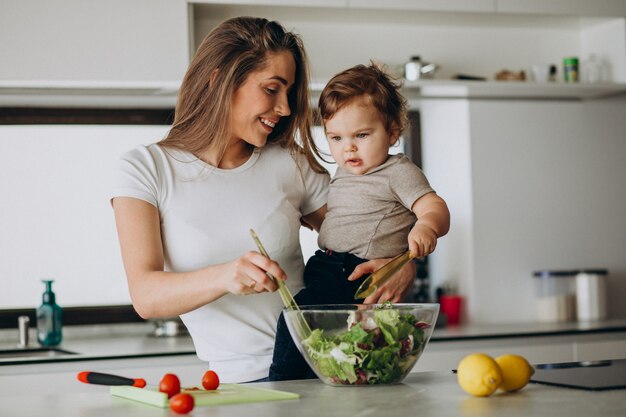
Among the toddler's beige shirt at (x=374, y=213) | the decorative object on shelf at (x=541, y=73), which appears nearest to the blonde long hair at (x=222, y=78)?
the toddler's beige shirt at (x=374, y=213)

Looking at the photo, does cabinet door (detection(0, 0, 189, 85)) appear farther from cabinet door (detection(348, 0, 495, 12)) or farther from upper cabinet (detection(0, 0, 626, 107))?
cabinet door (detection(348, 0, 495, 12))

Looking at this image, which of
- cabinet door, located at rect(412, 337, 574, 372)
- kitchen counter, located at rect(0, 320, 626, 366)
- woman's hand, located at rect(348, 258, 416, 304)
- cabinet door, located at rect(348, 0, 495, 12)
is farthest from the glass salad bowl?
cabinet door, located at rect(348, 0, 495, 12)

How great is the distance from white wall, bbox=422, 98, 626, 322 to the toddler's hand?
2.04 m

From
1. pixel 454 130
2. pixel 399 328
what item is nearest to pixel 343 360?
pixel 399 328

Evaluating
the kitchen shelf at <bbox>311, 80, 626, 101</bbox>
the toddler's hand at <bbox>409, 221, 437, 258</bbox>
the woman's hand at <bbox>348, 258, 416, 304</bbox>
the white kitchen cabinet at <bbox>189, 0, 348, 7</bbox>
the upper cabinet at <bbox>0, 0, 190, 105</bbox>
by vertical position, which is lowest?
the woman's hand at <bbox>348, 258, 416, 304</bbox>

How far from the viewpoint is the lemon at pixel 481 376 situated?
132 centimetres

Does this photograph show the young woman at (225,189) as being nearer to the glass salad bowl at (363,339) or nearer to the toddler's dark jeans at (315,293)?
the toddler's dark jeans at (315,293)

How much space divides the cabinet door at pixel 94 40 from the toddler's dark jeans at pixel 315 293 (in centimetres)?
141

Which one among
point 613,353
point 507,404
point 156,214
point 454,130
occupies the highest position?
point 454,130

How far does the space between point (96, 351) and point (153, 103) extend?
1053 millimetres

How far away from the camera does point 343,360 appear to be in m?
1.41

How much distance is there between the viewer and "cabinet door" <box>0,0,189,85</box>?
9.96 ft

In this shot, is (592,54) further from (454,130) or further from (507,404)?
(507,404)

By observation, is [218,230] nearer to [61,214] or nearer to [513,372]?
[513,372]
